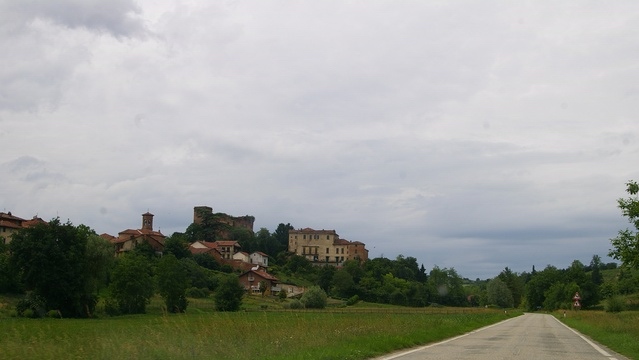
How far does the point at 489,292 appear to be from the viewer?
5664 inches

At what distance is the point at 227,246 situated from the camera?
168500 millimetres

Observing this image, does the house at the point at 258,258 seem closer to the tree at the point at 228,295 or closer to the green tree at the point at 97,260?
the tree at the point at 228,295

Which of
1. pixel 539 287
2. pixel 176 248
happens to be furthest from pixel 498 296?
pixel 176 248

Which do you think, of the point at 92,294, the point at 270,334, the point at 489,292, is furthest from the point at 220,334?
the point at 489,292

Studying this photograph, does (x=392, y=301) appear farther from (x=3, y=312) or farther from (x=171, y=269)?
(x=3, y=312)

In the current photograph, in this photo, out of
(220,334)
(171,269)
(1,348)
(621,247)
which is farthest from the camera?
(171,269)

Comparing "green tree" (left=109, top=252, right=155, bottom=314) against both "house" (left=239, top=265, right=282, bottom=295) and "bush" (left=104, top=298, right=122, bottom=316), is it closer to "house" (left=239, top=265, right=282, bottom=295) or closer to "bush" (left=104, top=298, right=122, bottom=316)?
"bush" (left=104, top=298, right=122, bottom=316)

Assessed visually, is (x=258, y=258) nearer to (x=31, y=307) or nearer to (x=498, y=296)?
(x=498, y=296)

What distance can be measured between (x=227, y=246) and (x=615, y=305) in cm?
11032

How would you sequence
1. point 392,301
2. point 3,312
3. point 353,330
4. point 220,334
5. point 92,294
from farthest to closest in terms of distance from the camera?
point 392,301
point 92,294
point 3,312
point 353,330
point 220,334

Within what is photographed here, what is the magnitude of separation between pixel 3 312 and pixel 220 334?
4811 centimetres

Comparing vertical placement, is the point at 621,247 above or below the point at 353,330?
above

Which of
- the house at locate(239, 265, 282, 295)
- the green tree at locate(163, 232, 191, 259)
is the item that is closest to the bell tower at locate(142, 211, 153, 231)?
the green tree at locate(163, 232, 191, 259)

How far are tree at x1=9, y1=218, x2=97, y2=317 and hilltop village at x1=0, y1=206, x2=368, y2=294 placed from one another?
931cm
